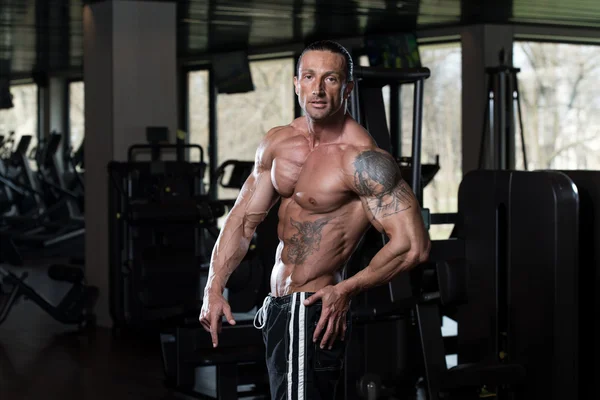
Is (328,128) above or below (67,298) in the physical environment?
above

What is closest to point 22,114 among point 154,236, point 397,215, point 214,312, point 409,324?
point 154,236

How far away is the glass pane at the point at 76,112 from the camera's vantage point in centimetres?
1304

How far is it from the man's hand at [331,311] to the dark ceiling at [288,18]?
5.19 m

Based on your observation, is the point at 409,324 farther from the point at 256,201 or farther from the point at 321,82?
the point at 321,82

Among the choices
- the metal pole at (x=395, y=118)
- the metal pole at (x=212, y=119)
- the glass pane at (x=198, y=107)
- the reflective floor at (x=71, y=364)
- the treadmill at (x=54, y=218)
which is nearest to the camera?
the reflective floor at (x=71, y=364)

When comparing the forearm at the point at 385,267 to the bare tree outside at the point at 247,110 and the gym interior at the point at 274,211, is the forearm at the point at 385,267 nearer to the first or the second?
the gym interior at the point at 274,211

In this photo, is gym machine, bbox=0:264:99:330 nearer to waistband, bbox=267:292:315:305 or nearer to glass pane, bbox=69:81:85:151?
waistband, bbox=267:292:315:305

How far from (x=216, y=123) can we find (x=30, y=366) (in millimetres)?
6341

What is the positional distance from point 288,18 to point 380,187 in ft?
20.1

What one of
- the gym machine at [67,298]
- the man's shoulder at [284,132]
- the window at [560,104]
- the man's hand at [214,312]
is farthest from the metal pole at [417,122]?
the window at [560,104]

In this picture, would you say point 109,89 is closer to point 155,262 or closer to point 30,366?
point 155,262

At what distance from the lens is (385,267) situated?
203 cm

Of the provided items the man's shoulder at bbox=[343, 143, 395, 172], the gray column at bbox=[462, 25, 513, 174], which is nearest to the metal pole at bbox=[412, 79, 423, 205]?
the man's shoulder at bbox=[343, 143, 395, 172]

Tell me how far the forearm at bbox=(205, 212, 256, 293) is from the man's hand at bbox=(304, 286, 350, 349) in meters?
0.26
